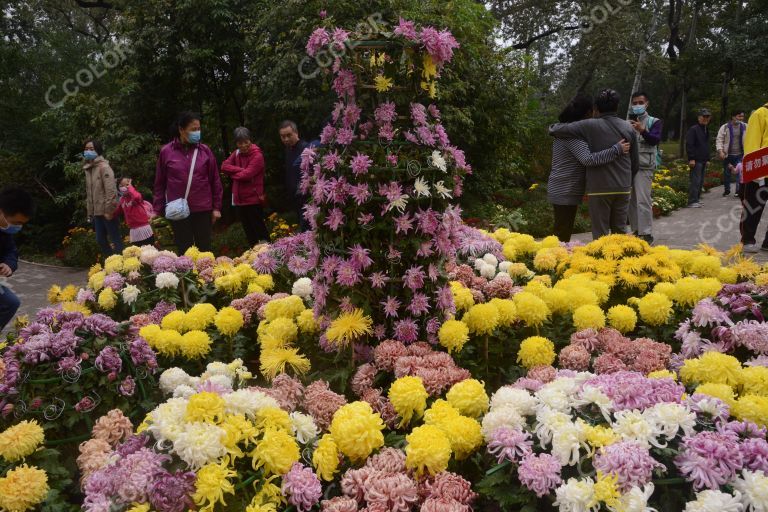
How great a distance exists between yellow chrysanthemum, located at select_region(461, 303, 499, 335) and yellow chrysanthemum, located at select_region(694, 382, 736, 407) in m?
0.93

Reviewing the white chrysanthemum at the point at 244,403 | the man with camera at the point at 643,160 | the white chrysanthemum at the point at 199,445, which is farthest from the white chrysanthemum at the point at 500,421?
the man with camera at the point at 643,160

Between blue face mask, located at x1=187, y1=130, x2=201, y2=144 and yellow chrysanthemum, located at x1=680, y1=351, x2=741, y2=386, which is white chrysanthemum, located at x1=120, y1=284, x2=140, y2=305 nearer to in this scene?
blue face mask, located at x1=187, y1=130, x2=201, y2=144

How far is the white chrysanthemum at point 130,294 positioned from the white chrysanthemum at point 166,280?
141 mm

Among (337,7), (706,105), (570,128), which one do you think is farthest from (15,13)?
(706,105)

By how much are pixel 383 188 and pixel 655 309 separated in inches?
59.2

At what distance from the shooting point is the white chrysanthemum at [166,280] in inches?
148

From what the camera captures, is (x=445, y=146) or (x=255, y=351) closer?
(x=445, y=146)

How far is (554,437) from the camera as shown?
1.75 m

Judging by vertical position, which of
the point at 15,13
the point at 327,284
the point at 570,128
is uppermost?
the point at 15,13

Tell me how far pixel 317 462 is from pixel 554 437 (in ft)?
2.44

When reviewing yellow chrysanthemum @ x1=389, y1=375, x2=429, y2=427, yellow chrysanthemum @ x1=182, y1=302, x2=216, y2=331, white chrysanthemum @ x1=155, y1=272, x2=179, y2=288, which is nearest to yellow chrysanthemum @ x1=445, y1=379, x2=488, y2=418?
yellow chrysanthemum @ x1=389, y1=375, x2=429, y2=427

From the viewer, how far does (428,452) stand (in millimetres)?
1792

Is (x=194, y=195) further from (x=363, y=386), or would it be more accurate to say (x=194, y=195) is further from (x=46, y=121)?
(x=46, y=121)

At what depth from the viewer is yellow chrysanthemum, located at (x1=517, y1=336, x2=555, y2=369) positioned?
8.30 feet
